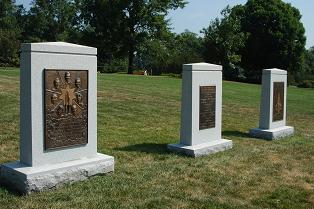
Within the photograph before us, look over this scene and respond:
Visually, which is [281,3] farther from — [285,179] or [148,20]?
[285,179]

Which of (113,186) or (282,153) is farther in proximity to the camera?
(282,153)

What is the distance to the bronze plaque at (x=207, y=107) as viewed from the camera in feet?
27.9

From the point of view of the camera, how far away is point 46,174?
559 centimetres

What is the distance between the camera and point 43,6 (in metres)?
67.4

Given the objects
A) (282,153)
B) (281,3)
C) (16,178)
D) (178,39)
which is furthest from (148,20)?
(16,178)

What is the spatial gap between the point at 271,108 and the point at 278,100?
1.71ft

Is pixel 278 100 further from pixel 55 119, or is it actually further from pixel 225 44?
pixel 225 44

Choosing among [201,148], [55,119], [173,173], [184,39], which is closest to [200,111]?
[201,148]

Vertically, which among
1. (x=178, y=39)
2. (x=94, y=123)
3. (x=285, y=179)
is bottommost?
(x=285, y=179)

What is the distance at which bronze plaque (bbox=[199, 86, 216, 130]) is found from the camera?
8.51 m

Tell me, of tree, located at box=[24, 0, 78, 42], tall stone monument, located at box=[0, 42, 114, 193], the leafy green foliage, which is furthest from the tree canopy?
tall stone monument, located at box=[0, 42, 114, 193]

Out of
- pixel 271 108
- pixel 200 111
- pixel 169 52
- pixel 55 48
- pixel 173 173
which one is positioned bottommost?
pixel 173 173

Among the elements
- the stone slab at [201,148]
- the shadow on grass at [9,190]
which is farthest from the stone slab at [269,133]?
the shadow on grass at [9,190]

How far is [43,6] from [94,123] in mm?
64889
